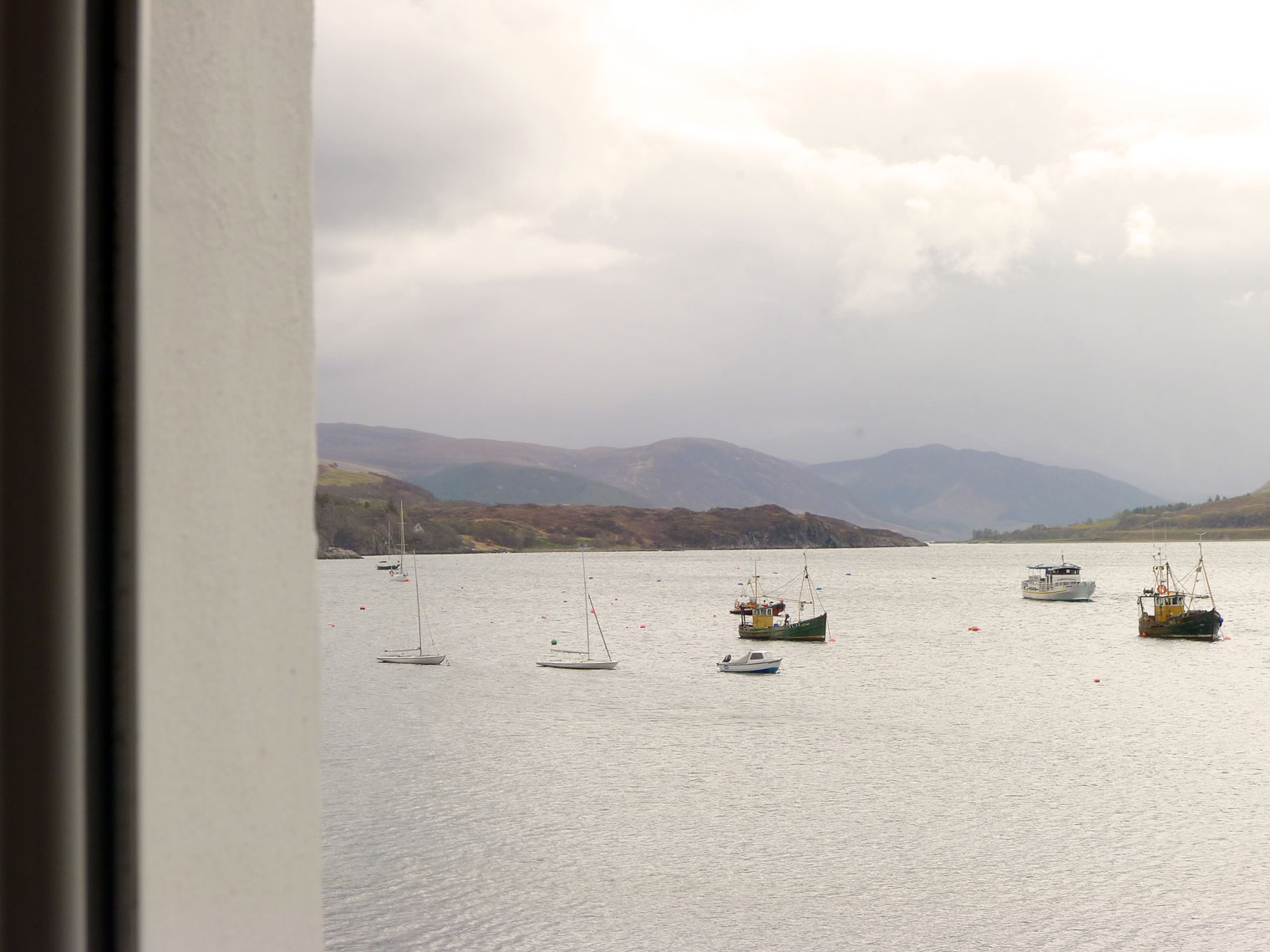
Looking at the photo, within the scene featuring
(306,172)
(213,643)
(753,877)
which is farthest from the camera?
(753,877)

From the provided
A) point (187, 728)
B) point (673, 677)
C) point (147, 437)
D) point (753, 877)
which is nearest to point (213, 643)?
point (187, 728)

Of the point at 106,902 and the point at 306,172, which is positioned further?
the point at 306,172

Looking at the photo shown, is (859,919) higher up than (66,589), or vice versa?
(66,589)

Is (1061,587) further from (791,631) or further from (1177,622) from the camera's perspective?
(791,631)

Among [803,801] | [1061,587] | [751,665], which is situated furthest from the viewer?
[1061,587]


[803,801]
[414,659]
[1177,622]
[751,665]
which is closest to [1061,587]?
[1177,622]

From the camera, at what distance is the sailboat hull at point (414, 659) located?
58.0 metres

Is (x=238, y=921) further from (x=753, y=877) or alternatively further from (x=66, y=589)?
(x=753, y=877)

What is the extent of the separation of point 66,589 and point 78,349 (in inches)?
6.6

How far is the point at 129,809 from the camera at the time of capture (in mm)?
737

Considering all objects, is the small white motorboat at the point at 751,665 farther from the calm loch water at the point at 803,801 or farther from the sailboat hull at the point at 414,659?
the sailboat hull at the point at 414,659

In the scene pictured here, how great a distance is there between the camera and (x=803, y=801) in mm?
28219

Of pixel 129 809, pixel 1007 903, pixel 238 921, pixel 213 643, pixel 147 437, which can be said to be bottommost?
pixel 1007 903

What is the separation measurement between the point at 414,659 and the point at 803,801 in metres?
34.1
